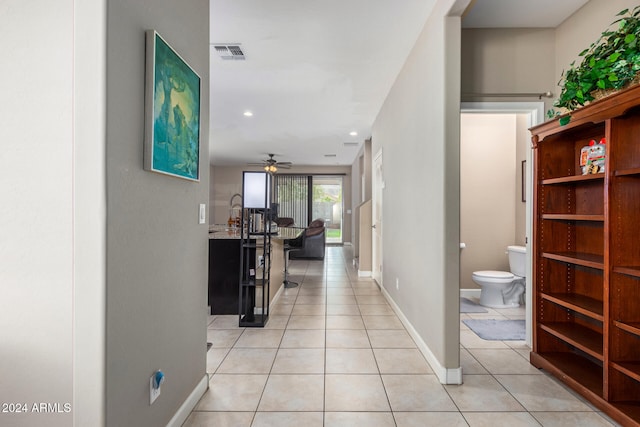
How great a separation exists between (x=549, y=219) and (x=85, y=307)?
2.78 meters

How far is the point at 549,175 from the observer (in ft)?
7.96

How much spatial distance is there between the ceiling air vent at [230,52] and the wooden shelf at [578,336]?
3393 mm

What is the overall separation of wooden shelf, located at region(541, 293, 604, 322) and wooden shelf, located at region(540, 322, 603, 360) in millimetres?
173

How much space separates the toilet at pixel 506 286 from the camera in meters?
3.92

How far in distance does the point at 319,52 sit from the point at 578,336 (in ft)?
9.98

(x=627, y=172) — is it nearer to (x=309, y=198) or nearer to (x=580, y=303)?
(x=580, y=303)

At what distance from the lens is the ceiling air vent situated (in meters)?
3.04

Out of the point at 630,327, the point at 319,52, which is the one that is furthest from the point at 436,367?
the point at 319,52

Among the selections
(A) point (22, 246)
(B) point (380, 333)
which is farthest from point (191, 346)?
(B) point (380, 333)

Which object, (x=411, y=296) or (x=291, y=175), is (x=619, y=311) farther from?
(x=291, y=175)

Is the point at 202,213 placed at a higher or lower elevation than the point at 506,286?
higher

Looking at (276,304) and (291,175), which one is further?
(291,175)

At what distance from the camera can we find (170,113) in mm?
1575

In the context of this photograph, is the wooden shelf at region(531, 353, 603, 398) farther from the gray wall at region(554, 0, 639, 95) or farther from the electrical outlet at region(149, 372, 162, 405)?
the electrical outlet at region(149, 372, 162, 405)
